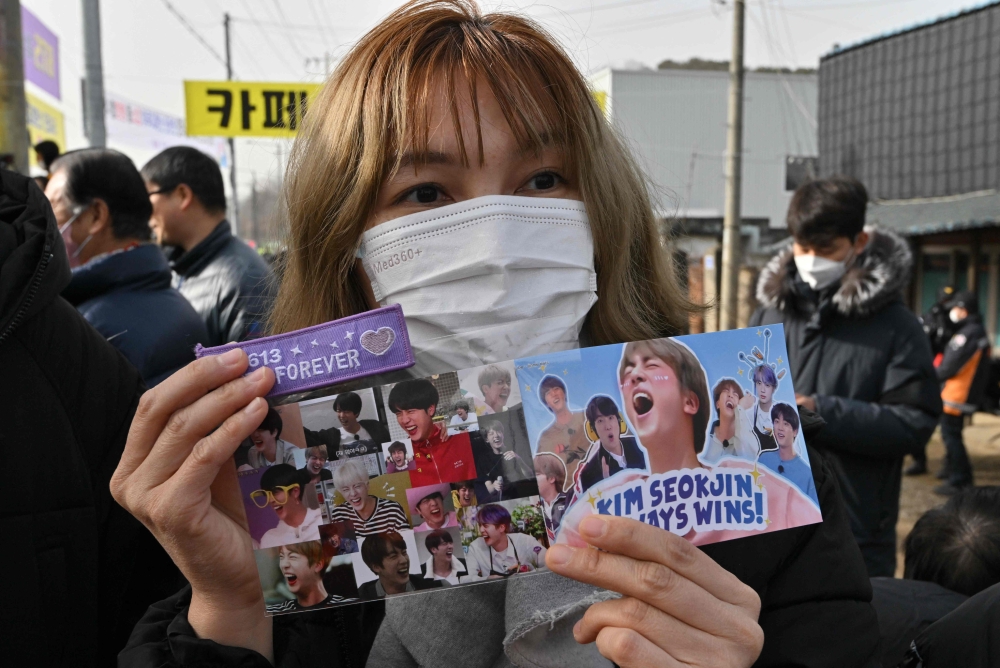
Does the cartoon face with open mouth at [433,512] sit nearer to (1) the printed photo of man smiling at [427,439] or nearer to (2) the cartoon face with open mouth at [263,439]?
(1) the printed photo of man smiling at [427,439]

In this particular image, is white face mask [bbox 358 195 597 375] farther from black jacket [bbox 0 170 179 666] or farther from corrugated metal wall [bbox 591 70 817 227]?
corrugated metal wall [bbox 591 70 817 227]

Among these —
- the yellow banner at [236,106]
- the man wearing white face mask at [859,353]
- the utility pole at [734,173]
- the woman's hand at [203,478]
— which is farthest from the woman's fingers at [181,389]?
the utility pole at [734,173]

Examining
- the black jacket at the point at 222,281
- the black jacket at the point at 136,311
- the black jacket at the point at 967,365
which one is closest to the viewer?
the black jacket at the point at 136,311

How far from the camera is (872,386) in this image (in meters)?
3.22

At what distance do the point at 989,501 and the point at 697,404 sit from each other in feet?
5.58

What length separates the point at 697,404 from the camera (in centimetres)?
98

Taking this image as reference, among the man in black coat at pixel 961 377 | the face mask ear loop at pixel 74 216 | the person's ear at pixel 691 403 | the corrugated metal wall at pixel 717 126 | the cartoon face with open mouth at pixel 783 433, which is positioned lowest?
the man in black coat at pixel 961 377

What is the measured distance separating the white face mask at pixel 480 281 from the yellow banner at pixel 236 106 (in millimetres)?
8438

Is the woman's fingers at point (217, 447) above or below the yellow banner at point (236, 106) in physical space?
below

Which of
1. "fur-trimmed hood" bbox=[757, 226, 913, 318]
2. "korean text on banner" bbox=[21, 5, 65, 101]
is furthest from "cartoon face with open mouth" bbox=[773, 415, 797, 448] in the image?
"korean text on banner" bbox=[21, 5, 65, 101]

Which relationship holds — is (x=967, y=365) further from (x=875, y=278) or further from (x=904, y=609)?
(x=904, y=609)

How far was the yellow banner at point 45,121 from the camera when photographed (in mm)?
8986

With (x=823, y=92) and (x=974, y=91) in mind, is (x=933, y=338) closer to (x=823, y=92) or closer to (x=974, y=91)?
(x=974, y=91)

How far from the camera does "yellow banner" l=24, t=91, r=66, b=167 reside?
8986 mm
